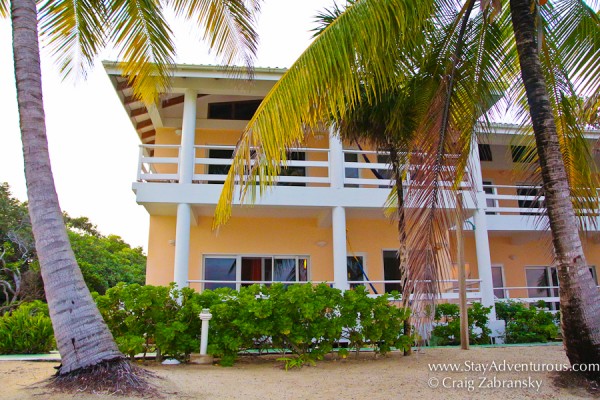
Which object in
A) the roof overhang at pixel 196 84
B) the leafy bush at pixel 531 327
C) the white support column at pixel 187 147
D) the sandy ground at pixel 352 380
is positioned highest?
the roof overhang at pixel 196 84

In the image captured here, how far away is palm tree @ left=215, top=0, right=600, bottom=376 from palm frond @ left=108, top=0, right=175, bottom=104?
10.1ft

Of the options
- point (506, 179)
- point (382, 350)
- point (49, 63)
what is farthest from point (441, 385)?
point (506, 179)

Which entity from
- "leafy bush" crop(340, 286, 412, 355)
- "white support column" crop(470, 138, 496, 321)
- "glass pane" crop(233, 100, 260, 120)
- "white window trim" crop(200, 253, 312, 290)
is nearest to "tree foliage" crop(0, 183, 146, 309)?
"white window trim" crop(200, 253, 312, 290)

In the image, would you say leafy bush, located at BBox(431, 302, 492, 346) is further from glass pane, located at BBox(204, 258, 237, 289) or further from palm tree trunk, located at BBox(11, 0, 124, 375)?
palm tree trunk, located at BBox(11, 0, 124, 375)

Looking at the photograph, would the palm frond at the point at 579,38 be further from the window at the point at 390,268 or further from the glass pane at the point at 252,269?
the glass pane at the point at 252,269

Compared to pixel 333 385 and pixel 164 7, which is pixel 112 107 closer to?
pixel 164 7

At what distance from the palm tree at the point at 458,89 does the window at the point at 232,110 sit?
7100 millimetres

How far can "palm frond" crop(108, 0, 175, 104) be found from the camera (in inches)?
298

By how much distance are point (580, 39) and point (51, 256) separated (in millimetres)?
7932

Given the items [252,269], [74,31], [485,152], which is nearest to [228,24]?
[74,31]

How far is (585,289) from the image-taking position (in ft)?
18.5

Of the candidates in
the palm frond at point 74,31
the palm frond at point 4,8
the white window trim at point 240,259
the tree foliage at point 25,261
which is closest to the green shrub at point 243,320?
the palm frond at point 74,31

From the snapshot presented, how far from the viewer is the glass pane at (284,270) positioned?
539 inches

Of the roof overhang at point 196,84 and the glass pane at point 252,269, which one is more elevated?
the roof overhang at point 196,84
